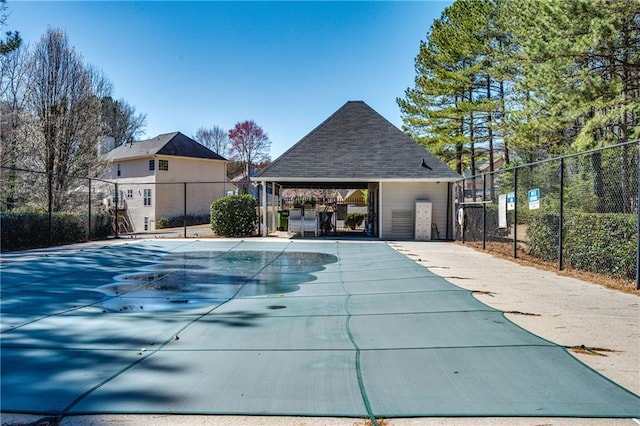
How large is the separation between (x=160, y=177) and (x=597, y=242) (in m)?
25.8

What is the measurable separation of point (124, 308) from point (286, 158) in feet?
41.3

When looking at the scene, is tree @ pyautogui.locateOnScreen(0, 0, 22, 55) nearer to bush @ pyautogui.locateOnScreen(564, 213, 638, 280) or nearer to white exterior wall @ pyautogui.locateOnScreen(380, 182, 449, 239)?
white exterior wall @ pyautogui.locateOnScreen(380, 182, 449, 239)

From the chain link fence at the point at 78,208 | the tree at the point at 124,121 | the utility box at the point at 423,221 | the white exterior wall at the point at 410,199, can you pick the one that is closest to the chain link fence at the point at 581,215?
the utility box at the point at 423,221

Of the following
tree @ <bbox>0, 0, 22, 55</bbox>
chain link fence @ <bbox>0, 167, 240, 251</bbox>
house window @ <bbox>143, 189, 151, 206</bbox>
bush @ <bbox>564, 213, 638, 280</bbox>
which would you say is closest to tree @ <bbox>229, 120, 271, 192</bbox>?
chain link fence @ <bbox>0, 167, 240, 251</bbox>

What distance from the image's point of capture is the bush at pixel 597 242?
270 inches

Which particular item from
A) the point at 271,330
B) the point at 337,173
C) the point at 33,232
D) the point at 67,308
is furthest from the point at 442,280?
the point at 33,232

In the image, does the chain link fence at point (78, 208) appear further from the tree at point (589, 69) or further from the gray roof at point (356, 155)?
the tree at point (589, 69)

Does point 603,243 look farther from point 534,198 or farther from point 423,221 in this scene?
point 423,221

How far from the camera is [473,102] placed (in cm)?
2089

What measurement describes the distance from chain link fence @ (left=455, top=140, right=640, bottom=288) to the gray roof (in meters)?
2.82

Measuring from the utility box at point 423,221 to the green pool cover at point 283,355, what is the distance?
9401 mm

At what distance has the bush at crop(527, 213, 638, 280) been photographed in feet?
22.5

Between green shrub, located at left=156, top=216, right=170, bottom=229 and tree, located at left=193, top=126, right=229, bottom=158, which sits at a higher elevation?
tree, located at left=193, top=126, right=229, bottom=158

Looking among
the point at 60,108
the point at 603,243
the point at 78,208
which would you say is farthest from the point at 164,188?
the point at 603,243
